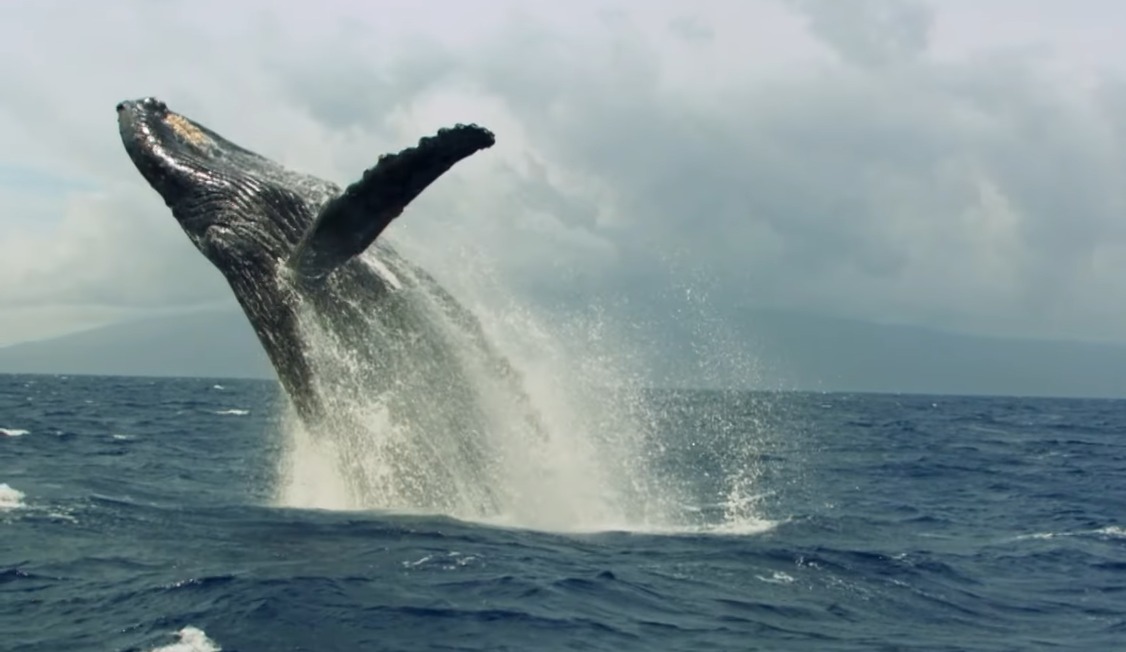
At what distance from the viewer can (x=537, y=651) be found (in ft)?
23.0

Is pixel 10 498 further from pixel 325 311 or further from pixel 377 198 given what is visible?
pixel 377 198

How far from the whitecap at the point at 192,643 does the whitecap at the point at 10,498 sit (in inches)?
214

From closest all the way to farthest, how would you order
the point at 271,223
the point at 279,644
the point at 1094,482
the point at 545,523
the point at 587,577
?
the point at 279,644, the point at 587,577, the point at 271,223, the point at 545,523, the point at 1094,482

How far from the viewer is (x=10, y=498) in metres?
12.3

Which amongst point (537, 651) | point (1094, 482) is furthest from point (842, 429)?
point (537, 651)

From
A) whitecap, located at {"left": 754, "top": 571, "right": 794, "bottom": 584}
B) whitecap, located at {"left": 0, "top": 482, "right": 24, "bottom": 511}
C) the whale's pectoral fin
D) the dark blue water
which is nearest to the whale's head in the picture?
the whale's pectoral fin

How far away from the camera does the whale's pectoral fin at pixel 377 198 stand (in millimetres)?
8141

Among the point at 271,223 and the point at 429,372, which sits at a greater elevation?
the point at 271,223

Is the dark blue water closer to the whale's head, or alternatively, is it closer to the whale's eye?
the whale's head

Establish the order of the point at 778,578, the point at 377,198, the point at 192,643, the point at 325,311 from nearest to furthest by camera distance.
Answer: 1. the point at 192,643
2. the point at 377,198
3. the point at 778,578
4. the point at 325,311

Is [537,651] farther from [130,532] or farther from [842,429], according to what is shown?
[842,429]

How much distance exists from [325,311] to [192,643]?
12.3 ft

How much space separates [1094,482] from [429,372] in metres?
15.0

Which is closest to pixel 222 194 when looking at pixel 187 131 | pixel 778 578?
pixel 187 131
